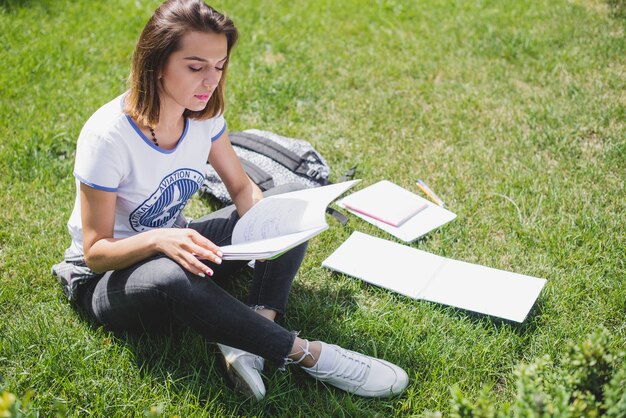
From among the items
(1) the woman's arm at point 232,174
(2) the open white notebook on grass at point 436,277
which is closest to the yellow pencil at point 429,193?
(2) the open white notebook on grass at point 436,277

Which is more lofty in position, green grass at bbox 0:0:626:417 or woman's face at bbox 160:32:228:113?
woman's face at bbox 160:32:228:113

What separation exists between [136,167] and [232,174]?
1.98 feet

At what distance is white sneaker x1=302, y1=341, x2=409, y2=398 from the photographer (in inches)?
99.1

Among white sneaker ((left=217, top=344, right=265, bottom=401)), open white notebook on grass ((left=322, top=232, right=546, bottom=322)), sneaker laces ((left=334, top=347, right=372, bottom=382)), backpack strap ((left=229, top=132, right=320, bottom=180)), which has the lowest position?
white sneaker ((left=217, top=344, right=265, bottom=401))

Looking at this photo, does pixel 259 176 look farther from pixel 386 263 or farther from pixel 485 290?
pixel 485 290

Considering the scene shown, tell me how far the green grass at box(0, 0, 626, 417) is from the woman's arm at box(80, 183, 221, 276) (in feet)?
1.55

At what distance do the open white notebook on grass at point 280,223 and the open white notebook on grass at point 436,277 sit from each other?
72 cm

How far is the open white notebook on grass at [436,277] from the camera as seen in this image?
2.95 meters

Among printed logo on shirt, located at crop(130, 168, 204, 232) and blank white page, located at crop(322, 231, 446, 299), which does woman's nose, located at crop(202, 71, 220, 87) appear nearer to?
printed logo on shirt, located at crop(130, 168, 204, 232)

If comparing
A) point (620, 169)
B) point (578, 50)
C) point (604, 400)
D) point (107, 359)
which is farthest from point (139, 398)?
point (578, 50)

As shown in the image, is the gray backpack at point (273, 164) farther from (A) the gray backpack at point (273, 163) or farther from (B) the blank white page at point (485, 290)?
(B) the blank white page at point (485, 290)

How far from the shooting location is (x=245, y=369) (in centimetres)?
248

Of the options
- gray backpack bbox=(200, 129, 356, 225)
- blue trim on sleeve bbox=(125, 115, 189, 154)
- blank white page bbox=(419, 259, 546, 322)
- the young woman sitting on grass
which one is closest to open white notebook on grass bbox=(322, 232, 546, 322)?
blank white page bbox=(419, 259, 546, 322)

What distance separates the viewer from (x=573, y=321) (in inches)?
114
